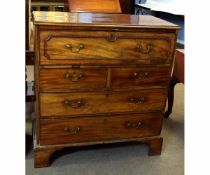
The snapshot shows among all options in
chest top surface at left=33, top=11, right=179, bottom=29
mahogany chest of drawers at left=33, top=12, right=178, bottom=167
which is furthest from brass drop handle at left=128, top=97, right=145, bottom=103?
chest top surface at left=33, top=11, right=179, bottom=29

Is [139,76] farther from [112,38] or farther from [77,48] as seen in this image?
[77,48]

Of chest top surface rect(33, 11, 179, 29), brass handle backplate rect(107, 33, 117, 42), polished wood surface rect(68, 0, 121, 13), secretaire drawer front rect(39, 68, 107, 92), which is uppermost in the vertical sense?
polished wood surface rect(68, 0, 121, 13)

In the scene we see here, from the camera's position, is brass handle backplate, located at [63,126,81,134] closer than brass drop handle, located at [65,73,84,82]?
No

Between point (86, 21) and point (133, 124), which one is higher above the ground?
point (86, 21)

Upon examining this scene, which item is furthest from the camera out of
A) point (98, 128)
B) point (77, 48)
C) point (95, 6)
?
point (95, 6)

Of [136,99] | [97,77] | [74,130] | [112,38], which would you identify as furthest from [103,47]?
[74,130]

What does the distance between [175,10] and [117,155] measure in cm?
251

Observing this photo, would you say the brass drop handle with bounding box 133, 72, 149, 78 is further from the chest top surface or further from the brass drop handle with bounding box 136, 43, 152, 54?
the chest top surface

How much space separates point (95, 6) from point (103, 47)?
155 cm

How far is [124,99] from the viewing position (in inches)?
64.6

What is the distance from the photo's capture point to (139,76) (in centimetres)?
161

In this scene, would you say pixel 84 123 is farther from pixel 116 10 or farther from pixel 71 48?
pixel 116 10

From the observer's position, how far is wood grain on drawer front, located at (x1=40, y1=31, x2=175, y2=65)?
4.61 feet

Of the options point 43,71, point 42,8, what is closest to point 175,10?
point 42,8
